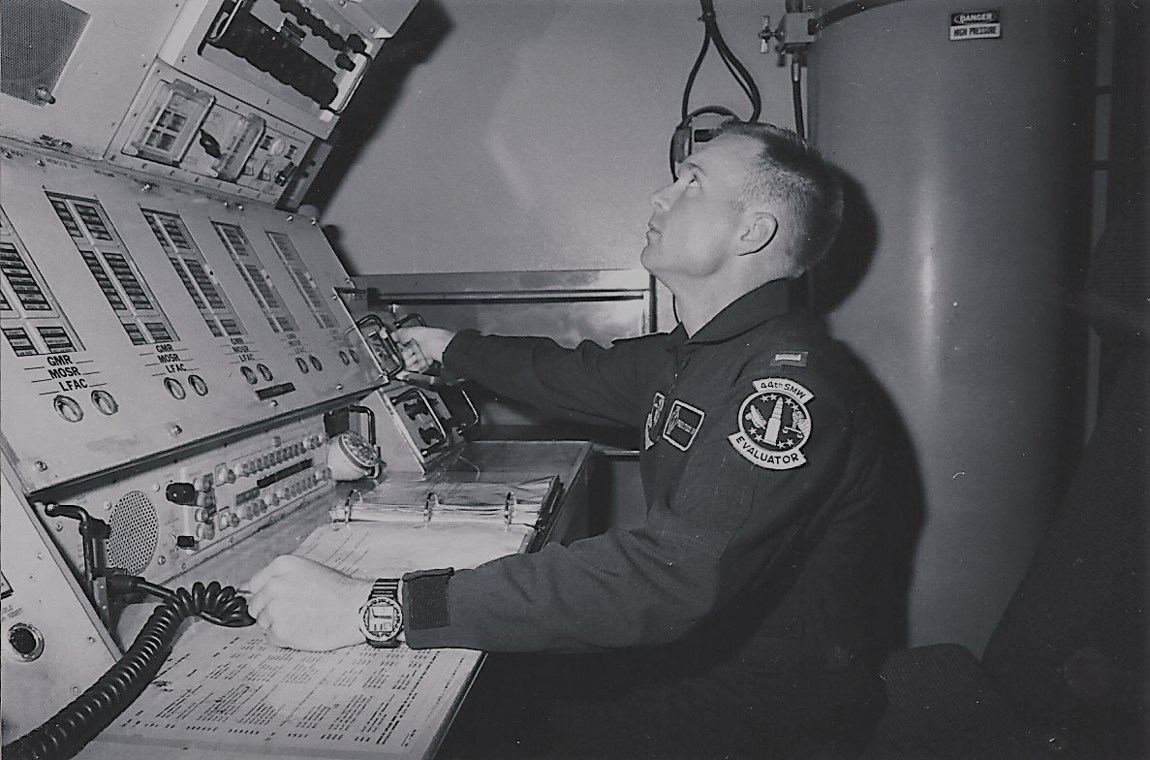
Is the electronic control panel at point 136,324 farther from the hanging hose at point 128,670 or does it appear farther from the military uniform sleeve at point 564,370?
the military uniform sleeve at point 564,370

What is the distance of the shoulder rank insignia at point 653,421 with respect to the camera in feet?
5.71

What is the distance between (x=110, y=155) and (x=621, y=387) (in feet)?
4.25

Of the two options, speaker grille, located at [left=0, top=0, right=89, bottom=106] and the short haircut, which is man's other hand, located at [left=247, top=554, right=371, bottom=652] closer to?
speaker grille, located at [left=0, top=0, right=89, bottom=106]

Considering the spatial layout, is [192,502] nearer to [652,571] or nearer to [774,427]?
[652,571]

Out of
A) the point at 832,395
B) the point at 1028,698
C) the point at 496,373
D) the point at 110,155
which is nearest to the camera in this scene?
the point at 832,395

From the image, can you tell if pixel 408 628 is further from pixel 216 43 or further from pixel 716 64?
pixel 716 64

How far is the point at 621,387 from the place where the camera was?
2264 mm

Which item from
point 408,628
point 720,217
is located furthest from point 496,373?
point 408,628

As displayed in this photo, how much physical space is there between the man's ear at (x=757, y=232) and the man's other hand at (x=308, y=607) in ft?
3.34

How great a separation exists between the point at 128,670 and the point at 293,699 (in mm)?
210

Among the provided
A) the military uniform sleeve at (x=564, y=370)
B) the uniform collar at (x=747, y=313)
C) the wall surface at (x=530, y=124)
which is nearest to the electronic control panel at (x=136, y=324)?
the military uniform sleeve at (x=564, y=370)

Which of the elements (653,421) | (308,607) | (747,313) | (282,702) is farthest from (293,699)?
(747,313)

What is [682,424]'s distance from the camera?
156 centimetres

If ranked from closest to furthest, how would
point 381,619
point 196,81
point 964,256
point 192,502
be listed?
point 381,619, point 192,502, point 196,81, point 964,256
